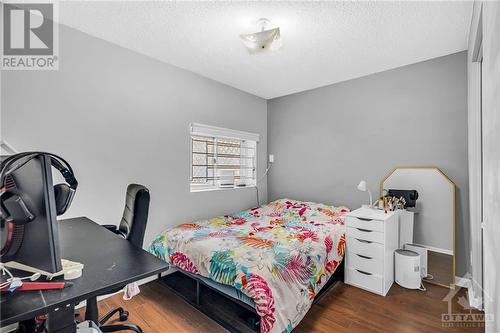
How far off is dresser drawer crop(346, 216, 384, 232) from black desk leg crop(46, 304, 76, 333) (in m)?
2.34

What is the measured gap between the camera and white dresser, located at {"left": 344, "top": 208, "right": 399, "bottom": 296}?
225 cm

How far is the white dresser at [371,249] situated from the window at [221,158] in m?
1.79

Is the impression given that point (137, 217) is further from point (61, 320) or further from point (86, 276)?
point (61, 320)

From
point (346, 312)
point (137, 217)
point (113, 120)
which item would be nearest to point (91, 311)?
point (137, 217)

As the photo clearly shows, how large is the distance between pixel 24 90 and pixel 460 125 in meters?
4.06

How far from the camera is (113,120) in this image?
2.37m

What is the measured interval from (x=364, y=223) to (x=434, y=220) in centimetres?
88

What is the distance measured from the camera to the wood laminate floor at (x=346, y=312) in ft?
5.94

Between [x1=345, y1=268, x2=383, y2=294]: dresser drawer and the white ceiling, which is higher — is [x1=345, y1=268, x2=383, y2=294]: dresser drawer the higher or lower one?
the lower one

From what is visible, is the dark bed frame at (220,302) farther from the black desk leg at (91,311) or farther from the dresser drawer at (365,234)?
the black desk leg at (91,311)

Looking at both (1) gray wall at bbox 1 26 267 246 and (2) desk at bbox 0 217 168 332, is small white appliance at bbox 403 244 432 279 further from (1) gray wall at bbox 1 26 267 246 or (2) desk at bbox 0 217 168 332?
(2) desk at bbox 0 217 168 332

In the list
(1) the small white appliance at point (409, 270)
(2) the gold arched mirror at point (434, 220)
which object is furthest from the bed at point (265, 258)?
(2) the gold arched mirror at point (434, 220)

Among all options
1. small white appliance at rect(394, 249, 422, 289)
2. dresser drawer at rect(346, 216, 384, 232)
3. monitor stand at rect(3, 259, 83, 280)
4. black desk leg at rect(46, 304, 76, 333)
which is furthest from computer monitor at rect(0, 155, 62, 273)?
small white appliance at rect(394, 249, 422, 289)

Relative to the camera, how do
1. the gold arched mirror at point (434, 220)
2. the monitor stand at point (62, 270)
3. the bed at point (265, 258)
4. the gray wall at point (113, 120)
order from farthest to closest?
the gold arched mirror at point (434, 220)
the gray wall at point (113, 120)
the bed at point (265, 258)
the monitor stand at point (62, 270)
